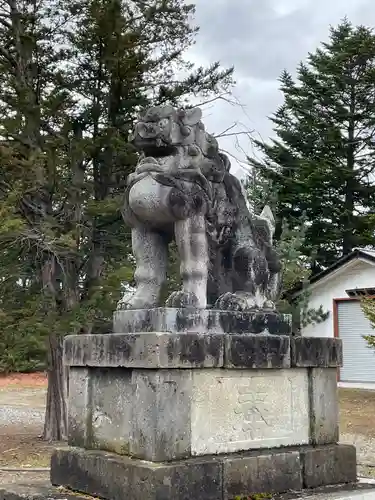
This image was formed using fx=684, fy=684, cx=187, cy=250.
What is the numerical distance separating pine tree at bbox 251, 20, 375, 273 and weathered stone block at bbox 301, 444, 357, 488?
72.0 ft

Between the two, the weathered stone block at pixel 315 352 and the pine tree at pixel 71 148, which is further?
the pine tree at pixel 71 148

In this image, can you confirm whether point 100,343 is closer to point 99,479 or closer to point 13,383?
point 99,479

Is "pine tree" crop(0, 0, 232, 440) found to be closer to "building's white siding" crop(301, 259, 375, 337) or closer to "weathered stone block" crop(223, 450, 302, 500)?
"weathered stone block" crop(223, 450, 302, 500)

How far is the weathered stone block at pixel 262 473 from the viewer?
14.5ft

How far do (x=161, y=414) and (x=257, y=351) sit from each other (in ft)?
2.86

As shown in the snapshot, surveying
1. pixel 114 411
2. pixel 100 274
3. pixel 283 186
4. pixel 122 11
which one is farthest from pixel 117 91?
pixel 283 186

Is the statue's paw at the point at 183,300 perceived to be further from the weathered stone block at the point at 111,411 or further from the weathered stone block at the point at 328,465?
the weathered stone block at the point at 328,465

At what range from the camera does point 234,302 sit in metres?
4.90

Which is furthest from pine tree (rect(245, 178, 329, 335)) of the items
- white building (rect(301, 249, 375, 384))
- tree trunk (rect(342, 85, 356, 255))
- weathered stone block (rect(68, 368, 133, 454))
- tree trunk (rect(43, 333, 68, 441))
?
weathered stone block (rect(68, 368, 133, 454))

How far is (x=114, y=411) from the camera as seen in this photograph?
15.2 ft

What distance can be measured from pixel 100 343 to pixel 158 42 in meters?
10.4

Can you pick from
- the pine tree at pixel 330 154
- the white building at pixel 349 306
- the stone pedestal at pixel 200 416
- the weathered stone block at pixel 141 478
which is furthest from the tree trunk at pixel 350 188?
the weathered stone block at pixel 141 478

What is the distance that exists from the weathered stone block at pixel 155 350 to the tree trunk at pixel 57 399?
8.31 metres

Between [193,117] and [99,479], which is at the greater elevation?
[193,117]
